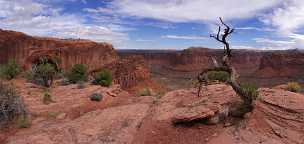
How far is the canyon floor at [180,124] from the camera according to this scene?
38.0 feet

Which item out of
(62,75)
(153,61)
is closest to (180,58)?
(153,61)

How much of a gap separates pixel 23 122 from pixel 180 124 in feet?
21.2

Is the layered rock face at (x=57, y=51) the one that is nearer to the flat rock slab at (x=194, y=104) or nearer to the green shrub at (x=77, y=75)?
the green shrub at (x=77, y=75)

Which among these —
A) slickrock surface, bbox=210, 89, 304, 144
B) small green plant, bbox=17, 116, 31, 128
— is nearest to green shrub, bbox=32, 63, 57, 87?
small green plant, bbox=17, 116, 31, 128

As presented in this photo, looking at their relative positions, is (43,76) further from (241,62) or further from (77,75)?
(241,62)

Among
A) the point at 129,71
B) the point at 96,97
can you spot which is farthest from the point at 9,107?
the point at 129,71

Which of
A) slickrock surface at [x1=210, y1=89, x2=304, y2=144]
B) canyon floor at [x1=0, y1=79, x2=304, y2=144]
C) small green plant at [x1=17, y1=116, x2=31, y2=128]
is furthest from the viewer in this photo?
small green plant at [x1=17, y1=116, x2=31, y2=128]

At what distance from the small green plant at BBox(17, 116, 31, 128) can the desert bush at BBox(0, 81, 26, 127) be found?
189mm

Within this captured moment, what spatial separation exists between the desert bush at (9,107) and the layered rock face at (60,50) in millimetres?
23925

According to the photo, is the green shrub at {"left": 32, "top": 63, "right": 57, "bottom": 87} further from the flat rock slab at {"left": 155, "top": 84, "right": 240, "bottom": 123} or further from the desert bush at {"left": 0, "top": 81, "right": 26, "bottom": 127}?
the flat rock slab at {"left": 155, "top": 84, "right": 240, "bottom": 123}

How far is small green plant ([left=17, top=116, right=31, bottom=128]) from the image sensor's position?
1479 cm

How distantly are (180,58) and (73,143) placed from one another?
293 ft

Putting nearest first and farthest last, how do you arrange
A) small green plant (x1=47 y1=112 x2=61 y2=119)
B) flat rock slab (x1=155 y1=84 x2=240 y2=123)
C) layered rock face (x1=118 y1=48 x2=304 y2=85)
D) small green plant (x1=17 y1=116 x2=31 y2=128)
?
1. flat rock slab (x1=155 y1=84 x2=240 y2=123)
2. small green plant (x1=17 y1=116 x2=31 y2=128)
3. small green plant (x1=47 y1=112 x2=61 y2=119)
4. layered rock face (x1=118 y1=48 x2=304 y2=85)

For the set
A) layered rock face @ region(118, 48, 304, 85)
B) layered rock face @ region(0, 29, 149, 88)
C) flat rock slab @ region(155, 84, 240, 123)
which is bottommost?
layered rock face @ region(118, 48, 304, 85)
